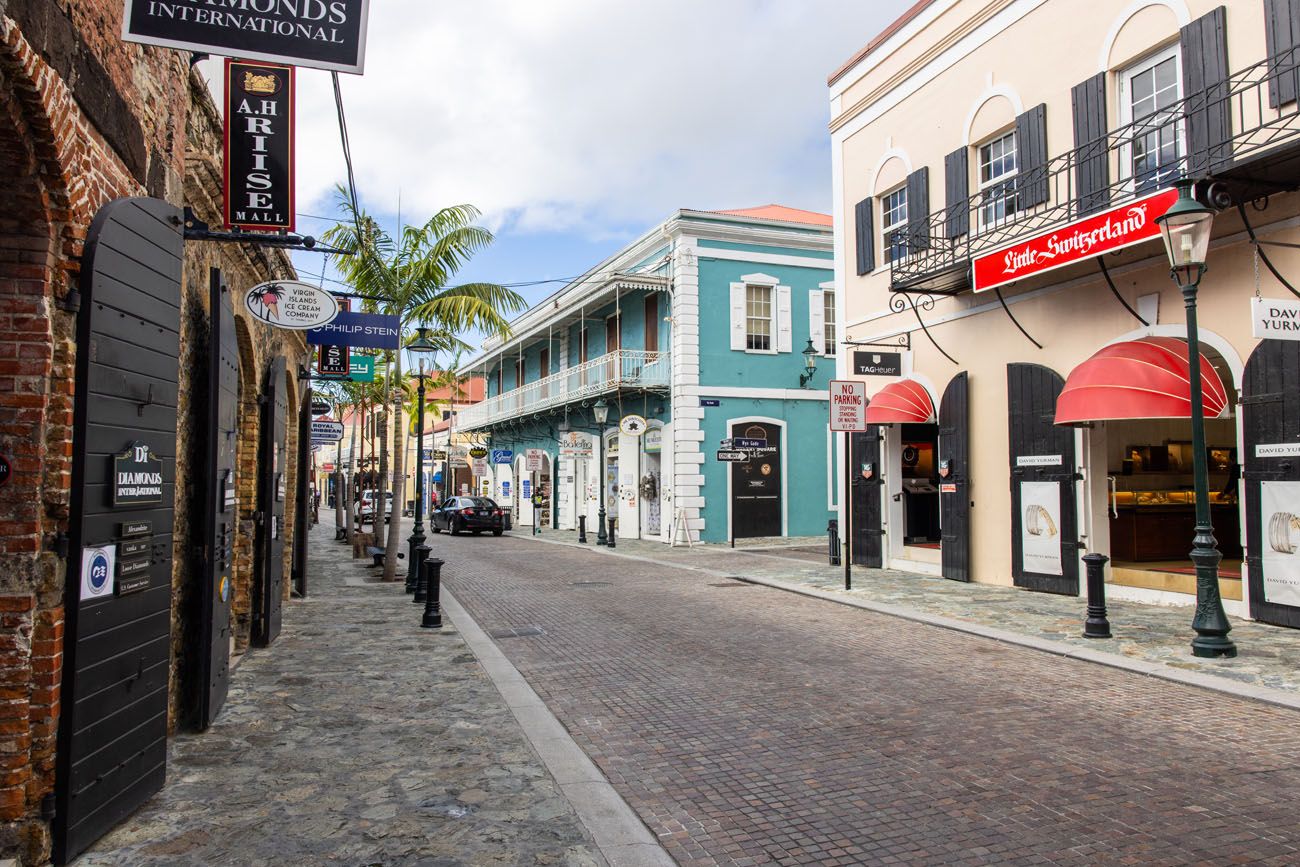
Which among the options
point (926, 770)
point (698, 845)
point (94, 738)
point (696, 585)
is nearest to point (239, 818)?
point (94, 738)

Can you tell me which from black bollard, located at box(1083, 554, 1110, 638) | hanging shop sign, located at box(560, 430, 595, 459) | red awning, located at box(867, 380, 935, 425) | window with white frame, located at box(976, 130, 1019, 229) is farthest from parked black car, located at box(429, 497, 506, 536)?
black bollard, located at box(1083, 554, 1110, 638)

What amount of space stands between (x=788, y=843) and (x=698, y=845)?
0.43 meters

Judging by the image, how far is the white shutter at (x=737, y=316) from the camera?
24172 mm

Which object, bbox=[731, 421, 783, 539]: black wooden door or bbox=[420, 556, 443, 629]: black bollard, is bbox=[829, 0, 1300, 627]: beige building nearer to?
bbox=[731, 421, 783, 539]: black wooden door

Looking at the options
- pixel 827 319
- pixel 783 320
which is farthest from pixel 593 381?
pixel 827 319

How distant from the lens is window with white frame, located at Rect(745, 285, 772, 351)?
80.7 ft

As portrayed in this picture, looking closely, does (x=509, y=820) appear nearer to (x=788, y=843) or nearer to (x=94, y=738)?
(x=788, y=843)

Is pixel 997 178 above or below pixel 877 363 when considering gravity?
above

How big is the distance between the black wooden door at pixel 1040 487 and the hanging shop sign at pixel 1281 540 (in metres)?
2.71

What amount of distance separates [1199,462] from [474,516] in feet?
80.0

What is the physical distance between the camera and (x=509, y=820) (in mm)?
4453

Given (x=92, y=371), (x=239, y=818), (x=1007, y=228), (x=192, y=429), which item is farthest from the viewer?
(x=1007, y=228)

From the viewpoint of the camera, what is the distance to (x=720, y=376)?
78.8ft

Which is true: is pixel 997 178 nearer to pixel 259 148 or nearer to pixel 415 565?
pixel 415 565
